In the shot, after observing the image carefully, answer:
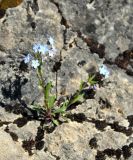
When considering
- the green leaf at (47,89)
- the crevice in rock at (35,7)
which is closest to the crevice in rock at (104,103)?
the green leaf at (47,89)

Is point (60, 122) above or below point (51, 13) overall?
below

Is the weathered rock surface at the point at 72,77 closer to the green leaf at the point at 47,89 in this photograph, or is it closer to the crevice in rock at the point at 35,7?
the crevice in rock at the point at 35,7

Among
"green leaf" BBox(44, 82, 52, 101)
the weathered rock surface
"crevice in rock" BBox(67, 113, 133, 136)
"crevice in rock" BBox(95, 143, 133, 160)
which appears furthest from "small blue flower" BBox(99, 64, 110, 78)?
"crevice in rock" BBox(95, 143, 133, 160)

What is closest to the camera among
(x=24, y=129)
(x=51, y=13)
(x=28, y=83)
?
(x=24, y=129)

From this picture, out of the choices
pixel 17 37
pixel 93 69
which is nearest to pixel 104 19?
pixel 93 69

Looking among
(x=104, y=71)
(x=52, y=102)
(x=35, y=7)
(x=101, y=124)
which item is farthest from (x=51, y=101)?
(x=35, y=7)

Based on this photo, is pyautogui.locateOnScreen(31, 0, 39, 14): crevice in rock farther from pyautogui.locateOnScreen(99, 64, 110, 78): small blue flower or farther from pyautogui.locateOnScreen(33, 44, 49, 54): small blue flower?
pyautogui.locateOnScreen(99, 64, 110, 78): small blue flower

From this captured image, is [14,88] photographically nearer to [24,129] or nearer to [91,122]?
[24,129]

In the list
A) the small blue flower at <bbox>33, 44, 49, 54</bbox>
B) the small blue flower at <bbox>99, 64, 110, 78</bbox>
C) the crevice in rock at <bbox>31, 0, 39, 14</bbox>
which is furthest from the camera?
the crevice in rock at <bbox>31, 0, 39, 14</bbox>
